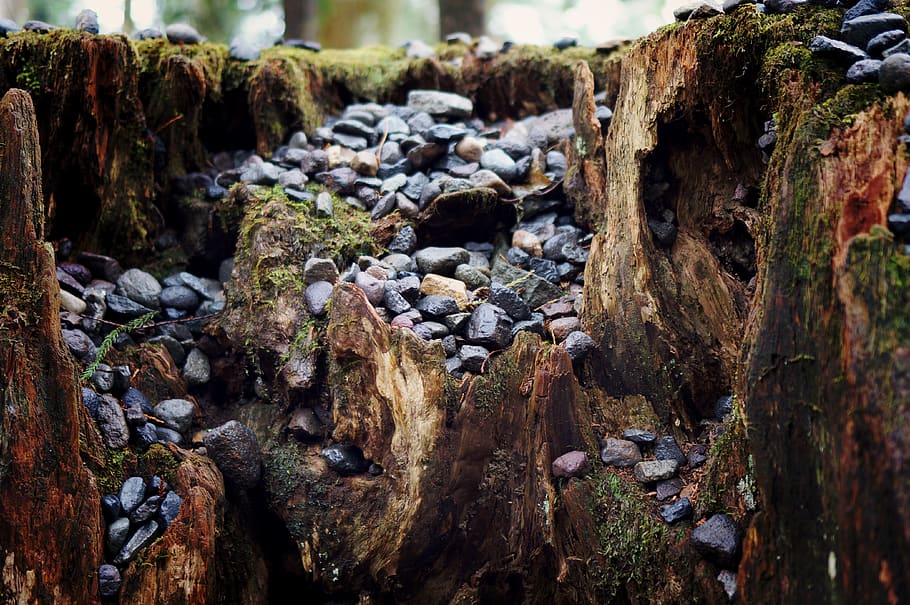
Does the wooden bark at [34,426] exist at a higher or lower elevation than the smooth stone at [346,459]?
higher

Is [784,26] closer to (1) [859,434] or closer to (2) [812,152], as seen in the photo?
(2) [812,152]

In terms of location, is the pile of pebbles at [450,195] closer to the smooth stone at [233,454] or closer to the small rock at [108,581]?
the smooth stone at [233,454]

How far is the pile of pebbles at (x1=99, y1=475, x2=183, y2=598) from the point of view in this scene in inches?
122

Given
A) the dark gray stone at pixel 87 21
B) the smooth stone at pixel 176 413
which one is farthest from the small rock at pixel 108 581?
the dark gray stone at pixel 87 21

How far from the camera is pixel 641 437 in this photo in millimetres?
3379

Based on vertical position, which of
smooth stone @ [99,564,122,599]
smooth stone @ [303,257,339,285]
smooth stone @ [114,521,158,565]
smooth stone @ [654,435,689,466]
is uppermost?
smooth stone @ [303,257,339,285]

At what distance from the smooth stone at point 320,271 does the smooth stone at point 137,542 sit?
4.58 ft

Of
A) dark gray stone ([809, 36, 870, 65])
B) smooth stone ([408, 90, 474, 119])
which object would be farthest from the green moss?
smooth stone ([408, 90, 474, 119])

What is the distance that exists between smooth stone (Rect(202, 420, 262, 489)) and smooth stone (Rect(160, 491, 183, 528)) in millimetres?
266

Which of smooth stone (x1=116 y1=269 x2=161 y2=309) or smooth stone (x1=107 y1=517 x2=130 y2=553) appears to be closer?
smooth stone (x1=107 y1=517 x2=130 y2=553)

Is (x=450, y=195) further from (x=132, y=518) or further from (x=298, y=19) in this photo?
(x=298, y=19)

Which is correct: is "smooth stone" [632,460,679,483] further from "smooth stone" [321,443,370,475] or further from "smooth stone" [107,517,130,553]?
"smooth stone" [107,517,130,553]

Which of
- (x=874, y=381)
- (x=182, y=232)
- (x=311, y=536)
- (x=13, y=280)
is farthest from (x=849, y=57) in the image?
(x=182, y=232)

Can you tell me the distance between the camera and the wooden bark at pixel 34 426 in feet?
9.47
